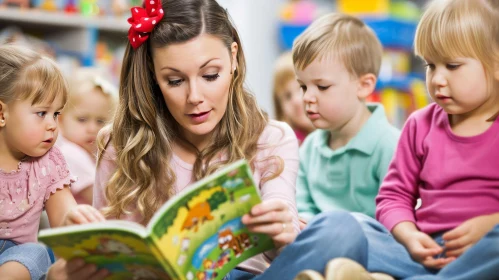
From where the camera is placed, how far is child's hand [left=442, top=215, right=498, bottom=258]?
4.29 ft

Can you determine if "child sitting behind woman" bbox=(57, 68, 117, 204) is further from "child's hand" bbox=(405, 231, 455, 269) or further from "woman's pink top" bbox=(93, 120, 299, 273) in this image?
"child's hand" bbox=(405, 231, 455, 269)

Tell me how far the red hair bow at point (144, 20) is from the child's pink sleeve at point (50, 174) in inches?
12.2

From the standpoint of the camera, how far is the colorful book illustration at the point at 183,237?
103 centimetres

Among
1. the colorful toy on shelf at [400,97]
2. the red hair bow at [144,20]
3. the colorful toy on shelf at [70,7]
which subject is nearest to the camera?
the red hair bow at [144,20]

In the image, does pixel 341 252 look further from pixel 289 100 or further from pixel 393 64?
pixel 393 64

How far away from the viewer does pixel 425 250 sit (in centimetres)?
134

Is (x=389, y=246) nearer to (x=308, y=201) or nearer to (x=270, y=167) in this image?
(x=270, y=167)

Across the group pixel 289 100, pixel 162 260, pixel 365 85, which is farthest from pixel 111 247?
pixel 289 100

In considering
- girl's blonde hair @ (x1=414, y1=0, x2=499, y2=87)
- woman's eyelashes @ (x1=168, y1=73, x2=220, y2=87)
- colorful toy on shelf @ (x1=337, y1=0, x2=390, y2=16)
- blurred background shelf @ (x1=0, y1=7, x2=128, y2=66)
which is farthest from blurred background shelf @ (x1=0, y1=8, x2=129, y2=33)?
girl's blonde hair @ (x1=414, y1=0, x2=499, y2=87)

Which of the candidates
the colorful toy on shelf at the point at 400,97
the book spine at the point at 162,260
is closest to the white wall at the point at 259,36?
the colorful toy on shelf at the point at 400,97

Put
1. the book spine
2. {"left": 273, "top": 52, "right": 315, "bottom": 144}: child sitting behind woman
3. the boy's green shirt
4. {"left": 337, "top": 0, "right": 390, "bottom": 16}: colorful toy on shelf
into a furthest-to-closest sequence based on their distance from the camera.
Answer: {"left": 337, "top": 0, "right": 390, "bottom": 16}: colorful toy on shelf < {"left": 273, "top": 52, "right": 315, "bottom": 144}: child sitting behind woman < the boy's green shirt < the book spine

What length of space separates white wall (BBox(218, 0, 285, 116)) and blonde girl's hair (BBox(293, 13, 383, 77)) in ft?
7.18

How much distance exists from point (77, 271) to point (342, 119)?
0.94 m

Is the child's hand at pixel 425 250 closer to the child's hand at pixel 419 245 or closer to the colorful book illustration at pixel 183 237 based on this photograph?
the child's hand at pixel 419 245
